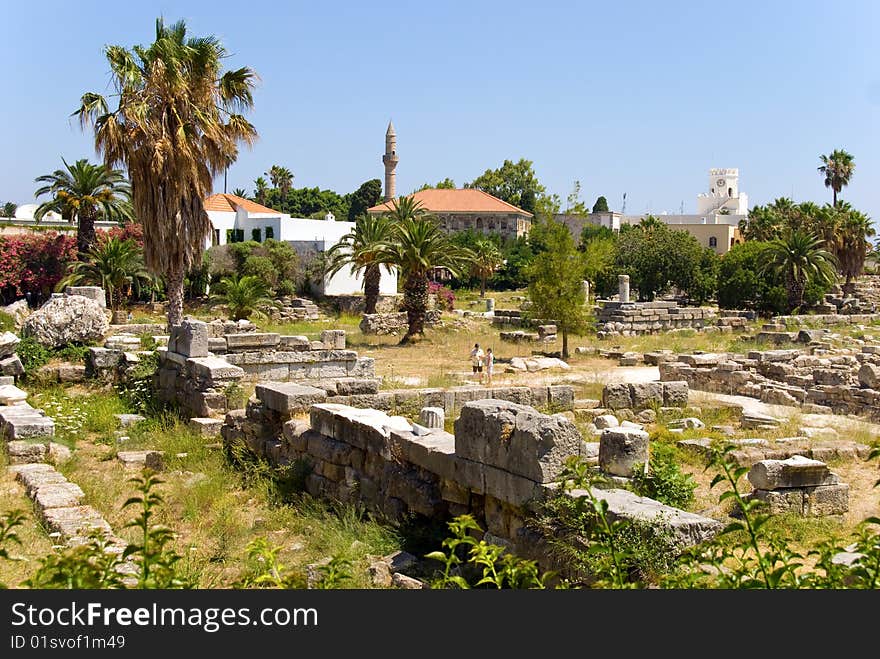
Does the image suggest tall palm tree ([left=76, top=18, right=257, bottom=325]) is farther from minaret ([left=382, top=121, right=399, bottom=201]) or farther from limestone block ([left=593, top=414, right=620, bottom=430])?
minaret ([left=382, top=121, right=399, bottom=201])

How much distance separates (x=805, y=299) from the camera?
39500 millimetres

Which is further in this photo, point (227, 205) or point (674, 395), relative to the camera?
point (227, 205)

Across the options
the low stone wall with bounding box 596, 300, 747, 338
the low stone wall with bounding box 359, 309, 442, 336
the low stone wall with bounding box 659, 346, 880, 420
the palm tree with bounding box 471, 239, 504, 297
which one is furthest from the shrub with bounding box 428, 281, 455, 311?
the low stone wall with bounding box 659, 346, 880, 420

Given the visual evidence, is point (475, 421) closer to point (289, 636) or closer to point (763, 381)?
point (289, 636)

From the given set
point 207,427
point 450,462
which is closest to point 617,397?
point 207,427

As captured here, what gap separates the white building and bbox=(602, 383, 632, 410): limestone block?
26.0 m

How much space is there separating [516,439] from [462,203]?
7182 cm

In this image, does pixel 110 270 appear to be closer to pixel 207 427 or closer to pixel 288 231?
pixel 288 231

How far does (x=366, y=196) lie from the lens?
9088 centimetres

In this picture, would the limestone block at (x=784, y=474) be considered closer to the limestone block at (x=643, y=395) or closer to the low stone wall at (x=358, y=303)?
the limestone block at (x=643, y=395)

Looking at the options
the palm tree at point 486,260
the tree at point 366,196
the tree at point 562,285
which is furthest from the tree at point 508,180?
the tree at point 562,285

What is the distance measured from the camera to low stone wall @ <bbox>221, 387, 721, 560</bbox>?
6602mm

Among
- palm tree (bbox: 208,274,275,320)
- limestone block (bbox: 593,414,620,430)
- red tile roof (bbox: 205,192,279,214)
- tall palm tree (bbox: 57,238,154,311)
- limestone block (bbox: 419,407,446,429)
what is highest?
red tile roof (bbox: 205,192,279,214)

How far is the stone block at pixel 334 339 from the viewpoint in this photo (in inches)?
814
